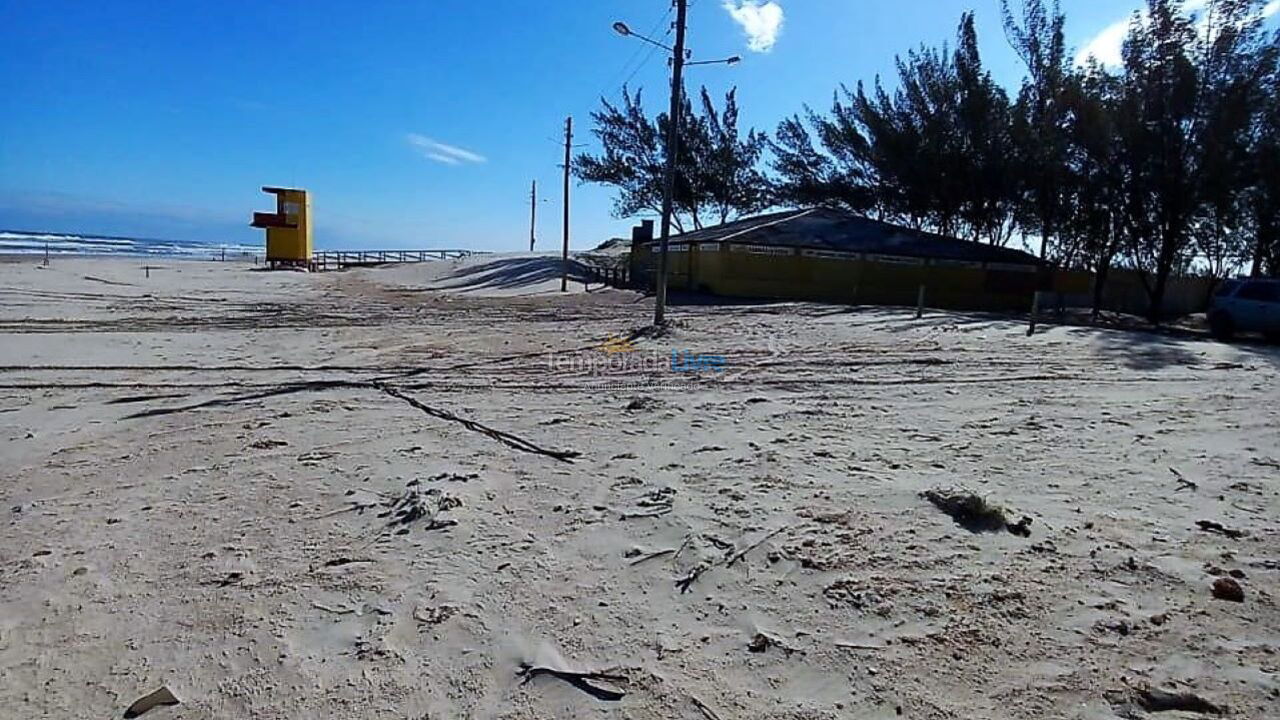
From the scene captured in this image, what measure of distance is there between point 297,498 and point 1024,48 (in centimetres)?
3280

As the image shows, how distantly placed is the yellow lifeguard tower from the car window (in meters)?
51.9

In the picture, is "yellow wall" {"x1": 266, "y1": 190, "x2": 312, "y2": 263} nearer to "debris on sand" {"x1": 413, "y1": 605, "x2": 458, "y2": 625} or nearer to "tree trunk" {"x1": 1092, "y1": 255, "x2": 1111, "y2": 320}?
"tree trunk" {"x1": 1092, "y1": 255, "x2": 1111, "y2": 320}

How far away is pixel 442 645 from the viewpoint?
2.87 metres

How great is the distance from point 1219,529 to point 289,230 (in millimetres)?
56323

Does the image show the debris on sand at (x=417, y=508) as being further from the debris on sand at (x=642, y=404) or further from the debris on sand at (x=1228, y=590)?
the debris on sand at (x=1228, y=590)

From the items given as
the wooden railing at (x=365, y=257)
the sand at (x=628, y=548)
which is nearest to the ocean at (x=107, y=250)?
the wooden railing at (x=365, y=257)

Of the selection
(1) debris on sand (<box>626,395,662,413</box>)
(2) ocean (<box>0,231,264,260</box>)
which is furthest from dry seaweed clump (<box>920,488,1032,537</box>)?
(2) ocean (<box>0,231,264,260</box>)

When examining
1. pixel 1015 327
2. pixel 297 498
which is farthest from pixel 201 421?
pixel 1015 327

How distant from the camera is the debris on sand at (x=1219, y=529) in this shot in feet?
13.1

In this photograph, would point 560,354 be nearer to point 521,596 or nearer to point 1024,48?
point 521,596

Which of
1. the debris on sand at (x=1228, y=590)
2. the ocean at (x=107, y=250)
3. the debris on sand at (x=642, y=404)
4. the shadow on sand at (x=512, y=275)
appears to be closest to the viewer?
the debris on sand at (x=1228, y=590)

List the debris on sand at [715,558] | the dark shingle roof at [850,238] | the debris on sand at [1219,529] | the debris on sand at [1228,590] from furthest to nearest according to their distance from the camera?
the dark shingle roof at [850,238] → the debris on sand at [1219,529] → the debris on sand at [715,558] → the debris on sand at [1228,590]

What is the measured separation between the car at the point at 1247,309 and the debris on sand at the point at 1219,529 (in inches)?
669

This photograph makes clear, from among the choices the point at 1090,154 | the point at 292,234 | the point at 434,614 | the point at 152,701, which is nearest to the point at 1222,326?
the point at 1090,154
